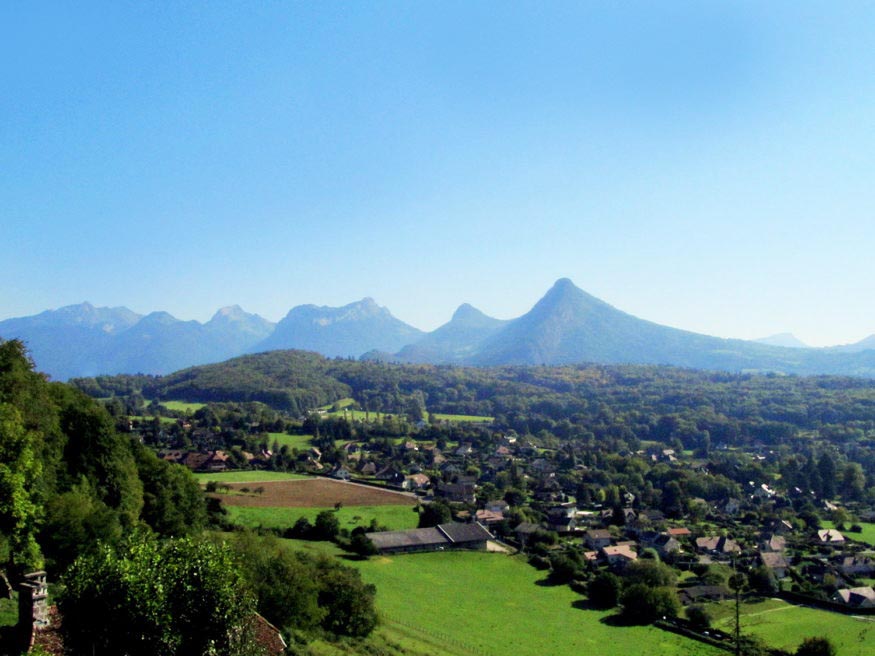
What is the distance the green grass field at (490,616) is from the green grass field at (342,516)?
7.30 meters

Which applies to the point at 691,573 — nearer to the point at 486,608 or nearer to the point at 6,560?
the point at 486,608

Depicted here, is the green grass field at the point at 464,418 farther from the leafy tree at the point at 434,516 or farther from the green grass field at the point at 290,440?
the leafy tree at the point at 434,516

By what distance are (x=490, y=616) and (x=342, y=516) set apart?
65.1 ft

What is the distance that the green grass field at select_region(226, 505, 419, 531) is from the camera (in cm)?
4403

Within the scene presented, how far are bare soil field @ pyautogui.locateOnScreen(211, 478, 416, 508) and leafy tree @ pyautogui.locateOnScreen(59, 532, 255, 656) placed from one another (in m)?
38.3

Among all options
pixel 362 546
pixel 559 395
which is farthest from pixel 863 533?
pixel 559 395

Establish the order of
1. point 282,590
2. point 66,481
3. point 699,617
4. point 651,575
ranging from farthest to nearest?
point 651,575 → point 699,617 → point 66,481 → point 282,590

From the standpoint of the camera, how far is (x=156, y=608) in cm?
1149

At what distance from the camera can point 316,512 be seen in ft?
163

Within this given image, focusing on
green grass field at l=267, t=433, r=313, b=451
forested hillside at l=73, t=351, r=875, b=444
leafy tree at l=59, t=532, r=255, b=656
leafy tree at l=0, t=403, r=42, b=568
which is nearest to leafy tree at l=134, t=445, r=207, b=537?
leafy tree at l=0, t=403, r=42, b=568

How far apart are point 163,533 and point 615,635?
21.0 metres

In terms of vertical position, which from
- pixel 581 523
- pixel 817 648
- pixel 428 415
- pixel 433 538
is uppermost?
pixel 817 648

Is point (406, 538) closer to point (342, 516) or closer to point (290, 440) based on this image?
point (342, 516)

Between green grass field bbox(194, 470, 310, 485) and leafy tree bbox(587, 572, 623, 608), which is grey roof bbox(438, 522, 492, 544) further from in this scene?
green grass field bbox(194, 470, 310, 485)
